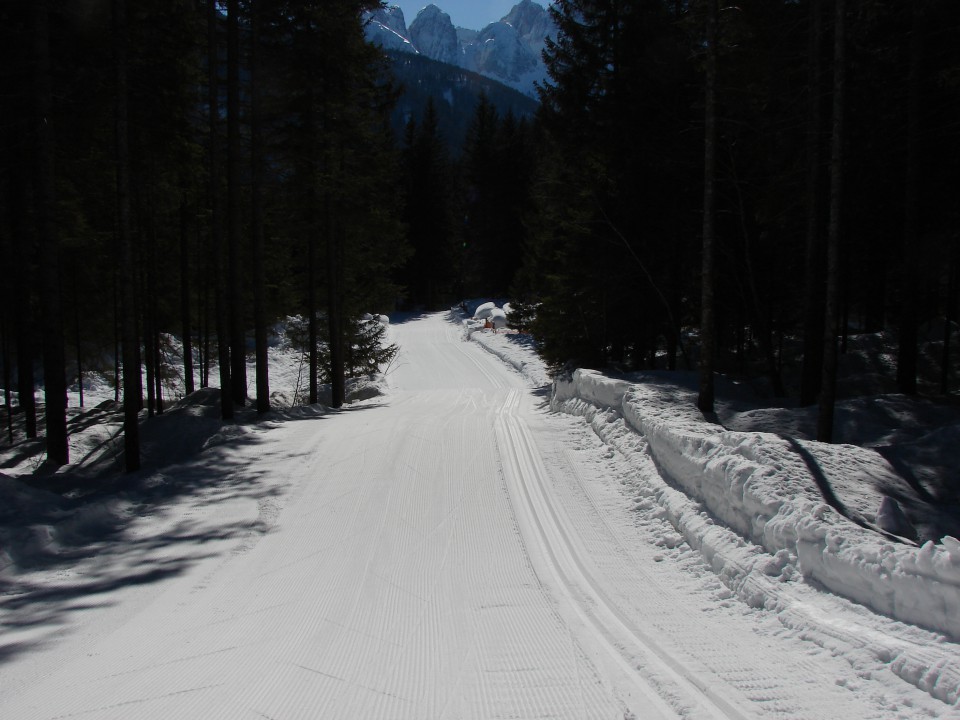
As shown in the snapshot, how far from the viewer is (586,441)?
1134 cm

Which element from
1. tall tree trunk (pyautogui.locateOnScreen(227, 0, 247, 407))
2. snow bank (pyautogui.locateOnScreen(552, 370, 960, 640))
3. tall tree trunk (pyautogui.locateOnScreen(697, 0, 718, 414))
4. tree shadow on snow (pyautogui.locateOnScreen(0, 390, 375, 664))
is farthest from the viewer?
tall tree trunk (pyautogui.locateOnScreen(227, 0, 247, 407))

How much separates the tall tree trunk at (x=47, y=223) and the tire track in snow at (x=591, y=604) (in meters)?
8.11

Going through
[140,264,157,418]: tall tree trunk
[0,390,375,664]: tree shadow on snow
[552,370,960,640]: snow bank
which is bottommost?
[0,390,375,664]: tree shadow on snow

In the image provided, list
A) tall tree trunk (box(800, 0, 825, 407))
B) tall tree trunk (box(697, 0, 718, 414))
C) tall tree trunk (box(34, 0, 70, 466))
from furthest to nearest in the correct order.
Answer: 1. tall tree trunk (box(800, 0, 825, 407))
2. tall tree trunk (box(697, 0, 718, 414))
3. tall tree trunk (box(34, 0, 70, 466))

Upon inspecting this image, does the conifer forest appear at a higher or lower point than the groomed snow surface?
higher

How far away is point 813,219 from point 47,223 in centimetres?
1404

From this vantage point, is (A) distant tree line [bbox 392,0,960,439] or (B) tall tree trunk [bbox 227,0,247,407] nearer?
(A) distant tree line [bbox 392,0,960,439]

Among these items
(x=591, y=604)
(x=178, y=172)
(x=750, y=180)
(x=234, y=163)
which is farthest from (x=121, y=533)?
(x=750, y=180)

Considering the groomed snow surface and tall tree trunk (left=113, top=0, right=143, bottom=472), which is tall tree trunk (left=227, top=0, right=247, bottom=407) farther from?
the groomed snow surface

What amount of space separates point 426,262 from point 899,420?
50.1 metres

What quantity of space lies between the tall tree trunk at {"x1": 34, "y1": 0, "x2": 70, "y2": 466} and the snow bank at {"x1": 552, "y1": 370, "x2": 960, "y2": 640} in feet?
33.4

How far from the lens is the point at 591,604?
5113mm

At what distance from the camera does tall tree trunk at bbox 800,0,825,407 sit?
1221 cm

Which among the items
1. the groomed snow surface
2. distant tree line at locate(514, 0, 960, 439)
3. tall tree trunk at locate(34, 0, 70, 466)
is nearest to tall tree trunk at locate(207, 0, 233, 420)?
tall tree trunk at locate(34, 0, 70, 466)
